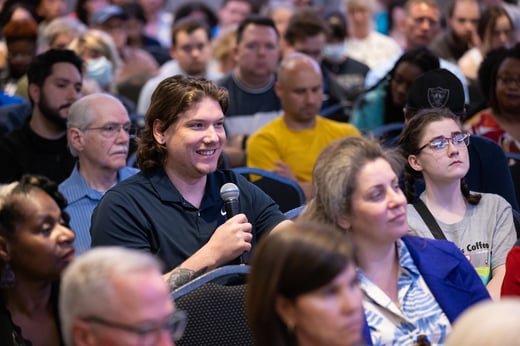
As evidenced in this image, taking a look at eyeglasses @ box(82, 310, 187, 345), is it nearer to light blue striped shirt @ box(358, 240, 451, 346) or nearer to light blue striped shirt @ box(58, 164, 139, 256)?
light blue striped shirt @ box(358, 240, 451, 346)

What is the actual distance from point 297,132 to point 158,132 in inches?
89.0

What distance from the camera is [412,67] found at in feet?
19.7

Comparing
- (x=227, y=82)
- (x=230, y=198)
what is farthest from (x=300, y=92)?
(x=230, y=198)

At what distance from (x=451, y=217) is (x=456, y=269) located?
769 millimetres

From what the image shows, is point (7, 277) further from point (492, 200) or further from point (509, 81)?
point (509, 81)

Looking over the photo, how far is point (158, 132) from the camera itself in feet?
12.8

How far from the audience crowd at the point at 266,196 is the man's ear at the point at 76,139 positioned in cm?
1

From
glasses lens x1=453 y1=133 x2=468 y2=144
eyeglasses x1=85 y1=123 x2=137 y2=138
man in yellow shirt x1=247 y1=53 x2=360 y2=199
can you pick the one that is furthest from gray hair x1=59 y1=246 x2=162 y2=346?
man in yellow shirt x1=247 y1=53 x2=360 y2=199

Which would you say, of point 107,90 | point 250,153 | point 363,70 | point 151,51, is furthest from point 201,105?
point 151,51

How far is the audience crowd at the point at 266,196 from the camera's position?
2514 millimetres

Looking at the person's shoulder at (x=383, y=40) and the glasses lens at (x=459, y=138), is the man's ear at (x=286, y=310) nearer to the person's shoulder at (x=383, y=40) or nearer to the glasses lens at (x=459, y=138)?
the glasses lens at (x=459, y=138)

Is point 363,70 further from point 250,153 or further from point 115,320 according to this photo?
point 115,320

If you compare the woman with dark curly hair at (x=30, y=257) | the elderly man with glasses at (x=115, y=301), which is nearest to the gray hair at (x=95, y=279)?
the elderly man with glasses at (x=115, y=301)

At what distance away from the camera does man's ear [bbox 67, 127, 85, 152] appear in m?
4.78
